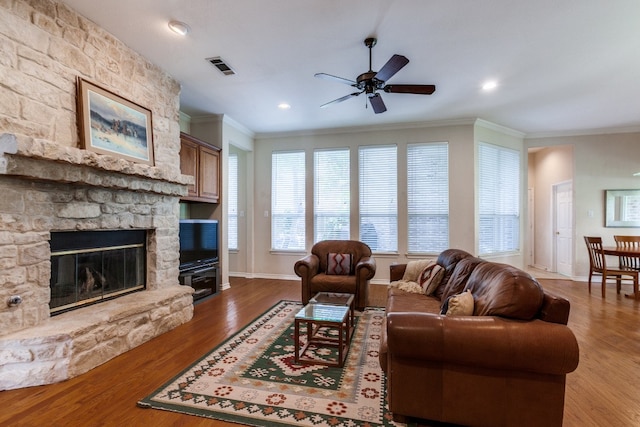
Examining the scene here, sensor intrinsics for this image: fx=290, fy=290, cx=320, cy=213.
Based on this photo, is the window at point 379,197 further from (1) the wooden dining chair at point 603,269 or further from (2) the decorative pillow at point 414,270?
(1) the wooden dining chair at point 603,269

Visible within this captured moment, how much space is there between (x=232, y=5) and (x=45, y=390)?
3.20 metres

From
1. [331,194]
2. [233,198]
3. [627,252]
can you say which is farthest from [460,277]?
[233,198]

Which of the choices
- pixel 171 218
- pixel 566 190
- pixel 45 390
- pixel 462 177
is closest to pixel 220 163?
pixel 171 218

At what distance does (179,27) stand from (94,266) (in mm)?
2419

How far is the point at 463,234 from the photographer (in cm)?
515

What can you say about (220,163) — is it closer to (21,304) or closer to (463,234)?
(21,304)

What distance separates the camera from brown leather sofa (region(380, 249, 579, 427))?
154 centimetres

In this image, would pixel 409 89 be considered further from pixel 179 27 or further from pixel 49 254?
pixel 49 254

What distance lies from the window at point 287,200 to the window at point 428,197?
2.08 metres

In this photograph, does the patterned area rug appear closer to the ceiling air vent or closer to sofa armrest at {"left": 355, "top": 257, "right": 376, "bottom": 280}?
sofa armrest at {"left": 355, "top": 257, "right": 376, "bottom": 280}

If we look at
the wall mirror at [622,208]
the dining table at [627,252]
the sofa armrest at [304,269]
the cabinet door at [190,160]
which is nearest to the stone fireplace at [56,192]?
the cabinet door at [190,160]

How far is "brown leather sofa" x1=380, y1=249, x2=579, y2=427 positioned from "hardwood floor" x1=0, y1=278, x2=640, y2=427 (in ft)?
1.65

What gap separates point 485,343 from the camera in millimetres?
1576

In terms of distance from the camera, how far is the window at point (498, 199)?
5312mm
